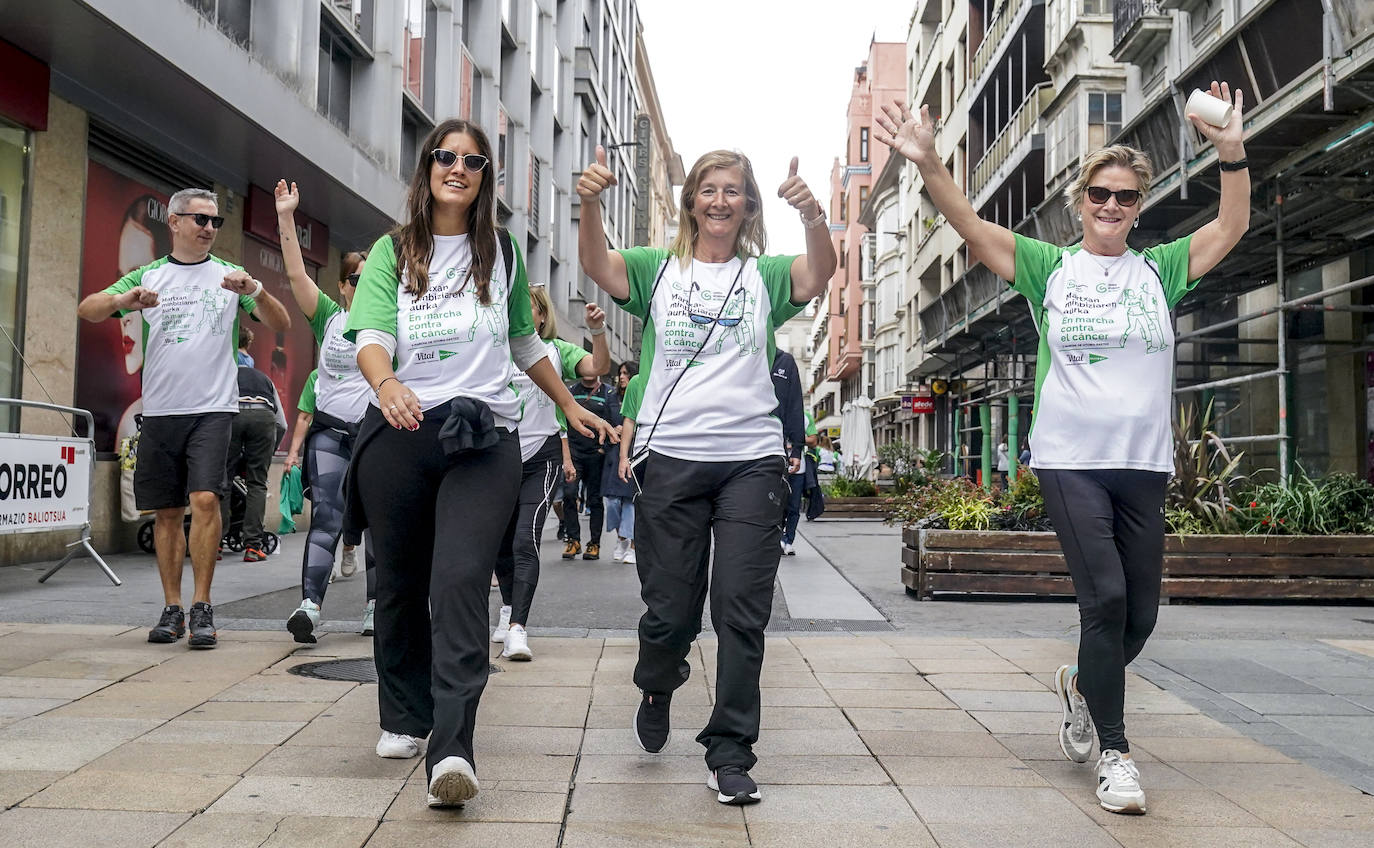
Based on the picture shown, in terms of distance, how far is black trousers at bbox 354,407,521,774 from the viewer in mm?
3389

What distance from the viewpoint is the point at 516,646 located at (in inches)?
235

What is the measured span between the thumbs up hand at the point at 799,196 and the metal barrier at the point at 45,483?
20.1 feet

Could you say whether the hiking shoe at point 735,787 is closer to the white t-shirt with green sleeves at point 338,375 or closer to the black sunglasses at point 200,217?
the white t-shirt with green sleeves at point 338,375

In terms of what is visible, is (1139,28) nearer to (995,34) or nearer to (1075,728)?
(995,34)

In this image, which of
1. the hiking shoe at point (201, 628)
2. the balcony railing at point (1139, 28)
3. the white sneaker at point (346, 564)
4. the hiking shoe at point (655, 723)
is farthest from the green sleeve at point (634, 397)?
the balcony railing at point (1139, 28)

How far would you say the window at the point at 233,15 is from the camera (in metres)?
12.4

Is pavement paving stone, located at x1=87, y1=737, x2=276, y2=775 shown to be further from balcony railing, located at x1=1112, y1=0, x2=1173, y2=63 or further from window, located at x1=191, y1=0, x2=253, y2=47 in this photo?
balcony railing, located at x1=1112, y1=0, x2=1173, y2=63

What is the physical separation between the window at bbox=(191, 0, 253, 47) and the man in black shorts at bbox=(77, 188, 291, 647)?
6936 millimetres

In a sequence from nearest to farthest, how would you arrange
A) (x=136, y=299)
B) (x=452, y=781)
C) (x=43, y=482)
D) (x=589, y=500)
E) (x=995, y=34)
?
(x=452, y=781)
(x=136, y=299)
(x=43, y=482)
(x=589, y=500)
(x=995, y=34)

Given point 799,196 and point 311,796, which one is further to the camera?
point 799,196

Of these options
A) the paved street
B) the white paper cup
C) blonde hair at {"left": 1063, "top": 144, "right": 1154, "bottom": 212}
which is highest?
the white paper cup

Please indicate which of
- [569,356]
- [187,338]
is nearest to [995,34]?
[569,356]

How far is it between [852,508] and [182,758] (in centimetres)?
2012

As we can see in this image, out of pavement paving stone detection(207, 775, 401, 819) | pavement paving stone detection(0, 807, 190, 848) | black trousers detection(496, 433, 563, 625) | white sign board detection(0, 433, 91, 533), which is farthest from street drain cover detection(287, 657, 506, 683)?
white sign board detection(0, 433, 91, 533)
